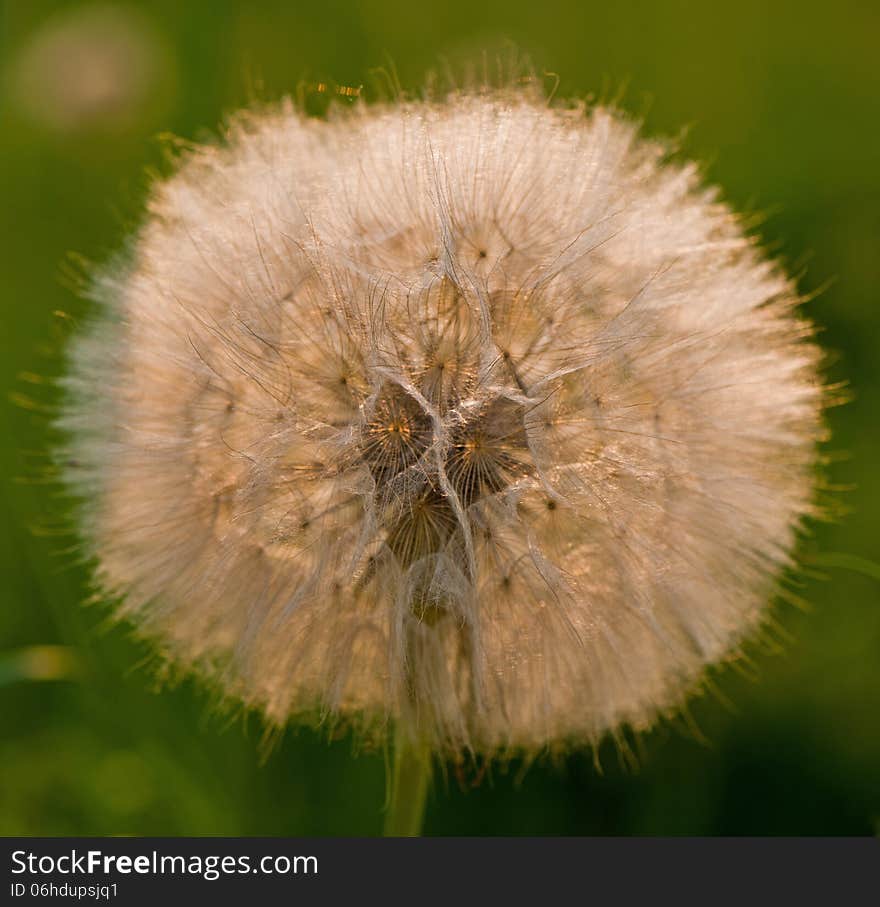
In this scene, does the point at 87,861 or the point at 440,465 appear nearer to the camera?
the point at 440,465

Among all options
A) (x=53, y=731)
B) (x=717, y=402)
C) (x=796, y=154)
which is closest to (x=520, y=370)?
(x=717, y=402)

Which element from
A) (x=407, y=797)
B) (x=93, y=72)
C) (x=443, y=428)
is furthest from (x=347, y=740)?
(x=93, y=72)

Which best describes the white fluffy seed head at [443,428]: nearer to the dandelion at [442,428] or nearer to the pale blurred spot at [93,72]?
the dandelion at [442,428]

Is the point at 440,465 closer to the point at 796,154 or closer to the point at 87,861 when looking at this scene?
the point at 87,861

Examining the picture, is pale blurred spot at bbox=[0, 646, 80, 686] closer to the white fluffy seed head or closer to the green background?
the green background

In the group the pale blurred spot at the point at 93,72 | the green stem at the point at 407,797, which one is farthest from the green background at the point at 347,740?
the green stem at the point at 407,797

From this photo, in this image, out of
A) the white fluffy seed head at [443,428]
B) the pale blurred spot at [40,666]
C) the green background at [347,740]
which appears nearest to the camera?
the white fluffy seed head at [443,428]

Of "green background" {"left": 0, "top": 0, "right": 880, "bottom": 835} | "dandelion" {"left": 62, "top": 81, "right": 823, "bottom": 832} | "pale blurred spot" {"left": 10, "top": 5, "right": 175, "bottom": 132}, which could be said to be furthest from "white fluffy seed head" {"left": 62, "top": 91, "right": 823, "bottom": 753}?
"pale blurred spot" {"left": 10, "top": 5, "right": 175, "bottom": 132}

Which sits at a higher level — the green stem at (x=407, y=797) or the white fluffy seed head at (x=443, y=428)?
the white fluffy seed head at (x=443, y=428)
